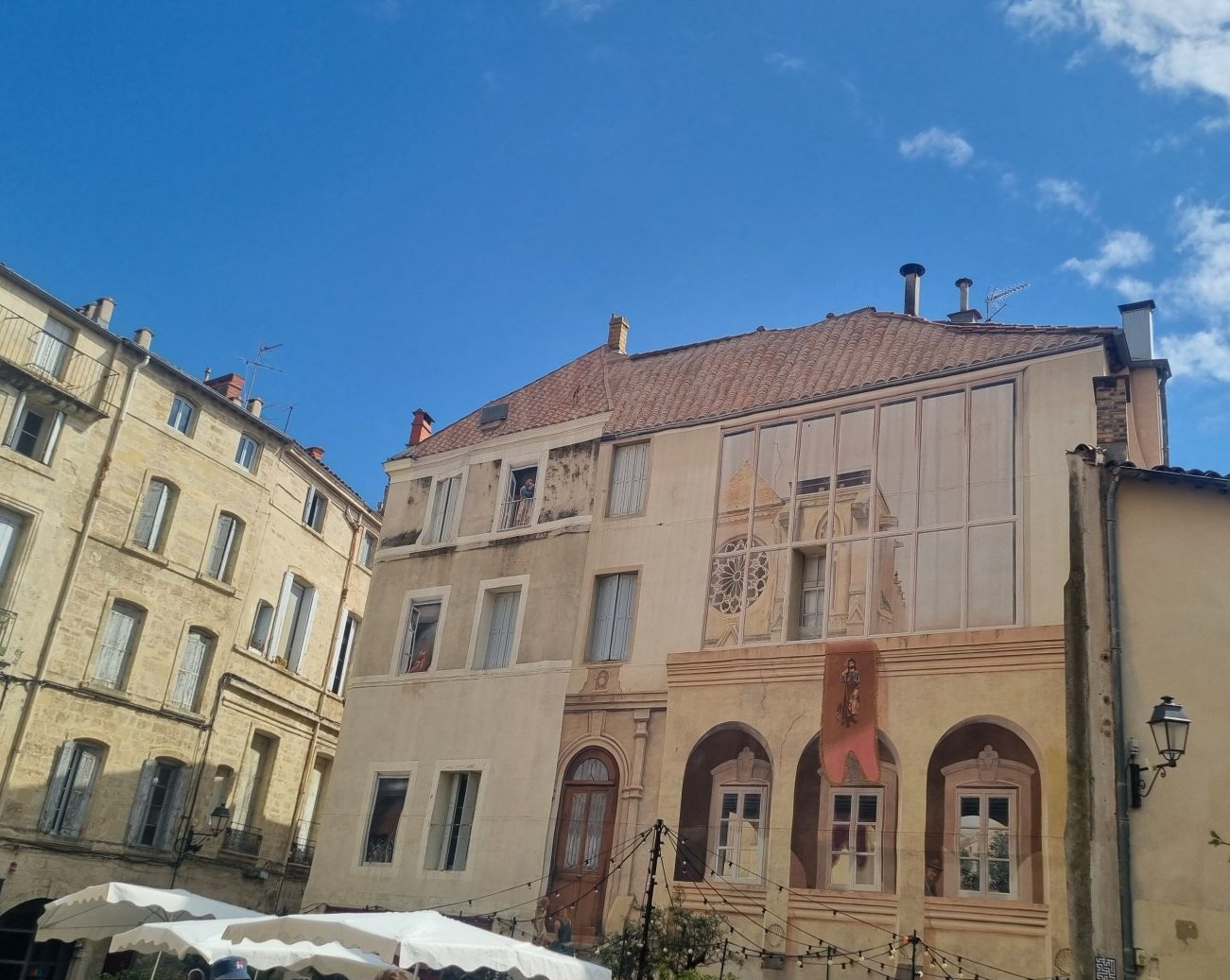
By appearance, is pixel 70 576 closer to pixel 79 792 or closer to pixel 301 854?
pixel 79 792

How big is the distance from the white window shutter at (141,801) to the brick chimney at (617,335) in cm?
1389

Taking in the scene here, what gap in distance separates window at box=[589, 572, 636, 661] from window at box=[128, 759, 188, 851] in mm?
11514

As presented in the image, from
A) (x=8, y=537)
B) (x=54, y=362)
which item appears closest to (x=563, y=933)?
(x=8, y=537)

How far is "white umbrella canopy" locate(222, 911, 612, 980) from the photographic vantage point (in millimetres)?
12439

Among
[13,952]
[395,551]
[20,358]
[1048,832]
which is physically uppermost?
[20,358]

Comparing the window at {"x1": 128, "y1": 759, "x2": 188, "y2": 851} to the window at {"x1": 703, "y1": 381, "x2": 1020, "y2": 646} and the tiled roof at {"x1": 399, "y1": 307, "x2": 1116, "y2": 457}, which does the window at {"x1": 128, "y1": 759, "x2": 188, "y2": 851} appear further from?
the window at {"x1": 703, "y1": 381, "x2": 1020, "y2": 646}

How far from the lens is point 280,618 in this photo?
30672mm

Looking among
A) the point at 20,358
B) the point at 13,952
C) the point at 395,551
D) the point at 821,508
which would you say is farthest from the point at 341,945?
the point at 20,358

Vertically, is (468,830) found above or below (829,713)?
below

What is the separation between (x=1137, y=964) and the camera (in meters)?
13.6

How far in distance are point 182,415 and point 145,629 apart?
5192 mm

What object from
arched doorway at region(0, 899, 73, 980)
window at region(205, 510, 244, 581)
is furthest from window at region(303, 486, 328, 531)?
arched doorway at region(0, 899, 73, 980)

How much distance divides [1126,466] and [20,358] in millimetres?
21268

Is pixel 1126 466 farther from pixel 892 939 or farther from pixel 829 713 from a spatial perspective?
pixel 892 939
